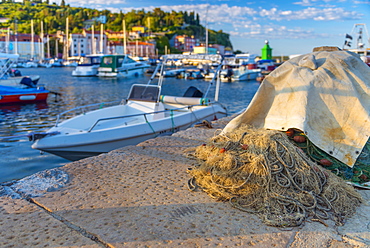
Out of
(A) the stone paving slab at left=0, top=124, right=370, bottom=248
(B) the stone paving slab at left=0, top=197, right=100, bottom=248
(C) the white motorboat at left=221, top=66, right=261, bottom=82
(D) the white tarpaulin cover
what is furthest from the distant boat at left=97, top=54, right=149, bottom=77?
(B) the stone paving slab at left=0, top=197, right=100, bottom=248

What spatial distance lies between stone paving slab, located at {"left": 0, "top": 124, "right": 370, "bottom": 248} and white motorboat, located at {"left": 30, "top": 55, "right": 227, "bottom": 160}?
128 inches

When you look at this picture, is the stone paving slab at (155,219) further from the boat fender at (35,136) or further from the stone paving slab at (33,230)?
the boat fender at (35,136)

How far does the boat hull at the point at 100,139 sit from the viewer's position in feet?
25.9

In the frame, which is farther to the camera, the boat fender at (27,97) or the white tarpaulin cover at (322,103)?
the boat fender at (27,97)

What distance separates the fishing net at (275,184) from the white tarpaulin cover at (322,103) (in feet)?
3.03

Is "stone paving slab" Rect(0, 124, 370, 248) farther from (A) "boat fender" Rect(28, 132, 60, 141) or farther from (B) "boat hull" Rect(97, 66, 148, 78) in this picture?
(B) "boat hull" Rect(97, 66, 148, 78)

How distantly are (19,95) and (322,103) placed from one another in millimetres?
19199

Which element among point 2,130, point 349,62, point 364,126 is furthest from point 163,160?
point 2,130

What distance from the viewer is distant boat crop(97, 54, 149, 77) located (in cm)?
4897

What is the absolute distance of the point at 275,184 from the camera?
3957 millimetres

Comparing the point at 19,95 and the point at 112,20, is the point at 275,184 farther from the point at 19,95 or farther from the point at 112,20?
the point at 112,20

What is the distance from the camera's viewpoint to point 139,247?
2.99 metres

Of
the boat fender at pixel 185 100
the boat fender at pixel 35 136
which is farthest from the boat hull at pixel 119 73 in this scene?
the boat fender at pixel 35 136

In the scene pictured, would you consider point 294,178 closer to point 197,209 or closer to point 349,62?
point 197,209
